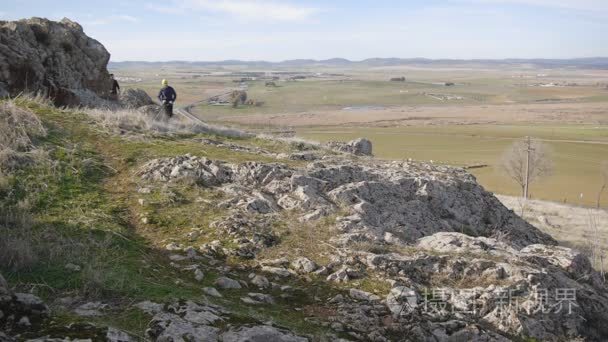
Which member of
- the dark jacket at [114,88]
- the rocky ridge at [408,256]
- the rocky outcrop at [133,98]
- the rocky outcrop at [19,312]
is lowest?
the rocky ridge at [408,256]

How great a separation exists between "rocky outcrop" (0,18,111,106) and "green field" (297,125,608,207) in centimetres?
4629

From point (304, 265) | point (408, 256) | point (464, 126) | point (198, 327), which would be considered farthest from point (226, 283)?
point (464, 126)

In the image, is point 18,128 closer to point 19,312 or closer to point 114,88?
point 19,312

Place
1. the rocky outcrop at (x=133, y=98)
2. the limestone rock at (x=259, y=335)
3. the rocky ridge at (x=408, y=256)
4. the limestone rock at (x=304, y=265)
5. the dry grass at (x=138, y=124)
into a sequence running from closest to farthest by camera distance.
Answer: the limestone rock at (x=259, y=335), the rocky ridge at (x=408, y=256), the limestone rock at (x=304, y=265), the dry grass at (x=138, y=124), the rocky outcrop at (x=133, y=98)

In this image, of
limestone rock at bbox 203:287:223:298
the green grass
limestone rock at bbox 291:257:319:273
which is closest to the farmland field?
the green grass

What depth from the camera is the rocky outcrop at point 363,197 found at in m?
10.5

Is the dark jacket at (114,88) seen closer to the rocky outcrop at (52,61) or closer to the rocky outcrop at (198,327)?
the rocky outcrop at (52,61)

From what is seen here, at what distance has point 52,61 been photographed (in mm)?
21453

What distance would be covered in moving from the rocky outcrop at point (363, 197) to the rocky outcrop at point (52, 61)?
9944 millimetres

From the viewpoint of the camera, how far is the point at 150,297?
6410 millimetres

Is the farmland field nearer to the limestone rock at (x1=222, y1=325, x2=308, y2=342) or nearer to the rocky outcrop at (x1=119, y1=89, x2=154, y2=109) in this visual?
the rocky outcrop at (x1=119, y1=89, x2=154, y2=109)

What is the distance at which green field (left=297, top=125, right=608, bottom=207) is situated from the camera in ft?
195

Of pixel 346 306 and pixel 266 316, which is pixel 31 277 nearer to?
pixel 266 316

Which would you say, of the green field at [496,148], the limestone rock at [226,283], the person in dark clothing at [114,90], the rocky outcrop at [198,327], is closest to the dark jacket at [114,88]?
the person in dark clothing at [114,90]
